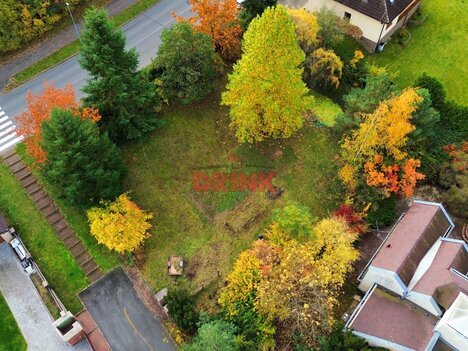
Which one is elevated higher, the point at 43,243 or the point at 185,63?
the point at 185,63

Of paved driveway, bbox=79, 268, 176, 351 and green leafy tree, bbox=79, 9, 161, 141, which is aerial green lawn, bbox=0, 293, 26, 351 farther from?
green leafy tree, bbox=79, 9, 161, 141

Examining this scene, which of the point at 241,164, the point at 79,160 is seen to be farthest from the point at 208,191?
the point at 79,160

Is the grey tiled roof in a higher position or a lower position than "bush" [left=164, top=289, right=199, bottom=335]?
higher

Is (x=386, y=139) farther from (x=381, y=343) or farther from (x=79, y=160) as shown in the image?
(x=79, y=160)

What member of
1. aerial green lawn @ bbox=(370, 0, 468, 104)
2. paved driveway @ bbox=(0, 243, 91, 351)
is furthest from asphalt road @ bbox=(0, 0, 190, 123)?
aerial green lawn @ bbox=(370, 0, 468, 104)

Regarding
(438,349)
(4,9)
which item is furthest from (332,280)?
(4,9)
